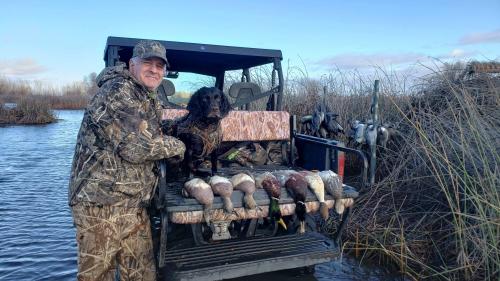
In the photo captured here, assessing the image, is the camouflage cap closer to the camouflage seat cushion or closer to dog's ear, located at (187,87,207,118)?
dog's ear, located at (187,87,207,118)

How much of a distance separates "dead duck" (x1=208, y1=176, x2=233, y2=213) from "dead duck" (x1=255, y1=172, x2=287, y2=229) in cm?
29

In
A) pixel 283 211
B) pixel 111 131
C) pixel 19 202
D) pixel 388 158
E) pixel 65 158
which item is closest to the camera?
pixel 111 131

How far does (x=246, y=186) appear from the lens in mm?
3098

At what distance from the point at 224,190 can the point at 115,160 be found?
0.81 meters

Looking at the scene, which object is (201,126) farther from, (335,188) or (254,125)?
(335,188)

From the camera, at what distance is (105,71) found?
9.70ft

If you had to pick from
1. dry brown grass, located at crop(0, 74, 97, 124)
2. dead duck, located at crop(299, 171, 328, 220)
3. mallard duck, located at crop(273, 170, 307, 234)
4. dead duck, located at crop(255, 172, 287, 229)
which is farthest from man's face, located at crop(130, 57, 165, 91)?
dry brown grass, located at crop(0, 74, 97, 124)

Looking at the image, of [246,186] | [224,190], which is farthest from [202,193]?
[246,186]

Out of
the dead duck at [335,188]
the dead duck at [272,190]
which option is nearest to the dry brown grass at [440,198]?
the dead duck at [335,188]

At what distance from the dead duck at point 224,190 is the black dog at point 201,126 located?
0.91 m

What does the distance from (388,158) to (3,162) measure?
950 cm

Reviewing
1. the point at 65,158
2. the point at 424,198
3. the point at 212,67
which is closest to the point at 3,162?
the point at 65,158

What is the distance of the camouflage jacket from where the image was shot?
2.73 metres

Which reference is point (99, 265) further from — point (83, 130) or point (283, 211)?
point (283, 211)
